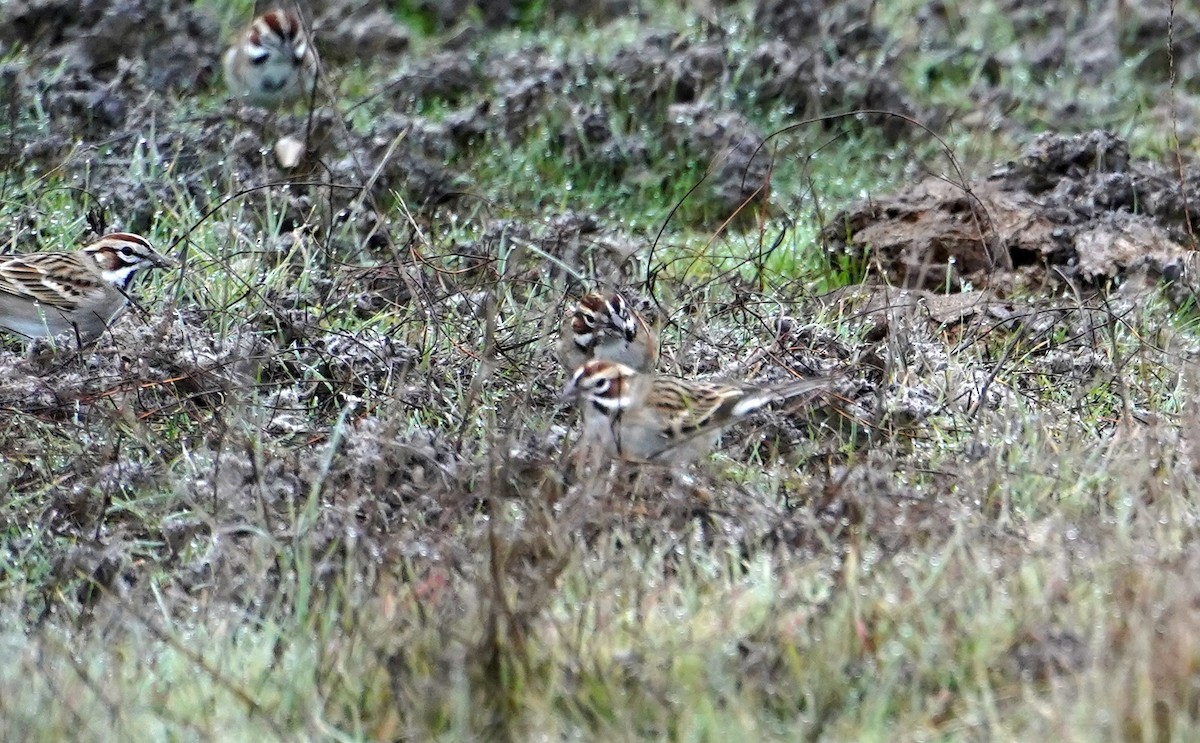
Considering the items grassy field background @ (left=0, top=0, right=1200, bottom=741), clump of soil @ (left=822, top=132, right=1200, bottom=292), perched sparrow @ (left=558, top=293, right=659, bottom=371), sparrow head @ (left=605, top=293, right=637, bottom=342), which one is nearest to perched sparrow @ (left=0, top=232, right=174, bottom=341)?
grassy field background @ (left=0, top=0, right=1200, bottom=741)

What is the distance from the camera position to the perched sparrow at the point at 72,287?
22.6 ft

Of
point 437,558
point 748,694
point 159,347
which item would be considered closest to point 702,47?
point 159,347

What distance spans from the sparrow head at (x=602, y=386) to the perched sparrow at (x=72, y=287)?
222 cm

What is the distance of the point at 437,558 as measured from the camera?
15.8 feet

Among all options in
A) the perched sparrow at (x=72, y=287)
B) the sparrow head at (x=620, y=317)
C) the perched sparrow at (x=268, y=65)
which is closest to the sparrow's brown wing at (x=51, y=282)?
the perched sparrow at (x=72, y=287)

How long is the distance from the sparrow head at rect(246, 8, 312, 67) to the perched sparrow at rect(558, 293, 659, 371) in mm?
3760

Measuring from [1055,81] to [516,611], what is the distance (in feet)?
24.2

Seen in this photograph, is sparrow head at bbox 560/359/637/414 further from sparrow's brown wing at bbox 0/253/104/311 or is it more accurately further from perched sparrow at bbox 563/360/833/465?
sparrow's brown wing at bbox 0/253/104/311

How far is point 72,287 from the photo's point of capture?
6.88 meters

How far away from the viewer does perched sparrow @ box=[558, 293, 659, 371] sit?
646 centimetres

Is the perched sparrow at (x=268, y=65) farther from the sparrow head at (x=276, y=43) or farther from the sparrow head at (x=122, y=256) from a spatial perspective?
the sparrow head at (x=122, y=256)

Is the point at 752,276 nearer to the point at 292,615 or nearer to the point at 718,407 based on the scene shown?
the point at 718,407

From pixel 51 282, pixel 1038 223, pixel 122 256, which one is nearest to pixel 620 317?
pixel 122 256

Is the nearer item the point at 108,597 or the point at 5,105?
the point at 108,597
